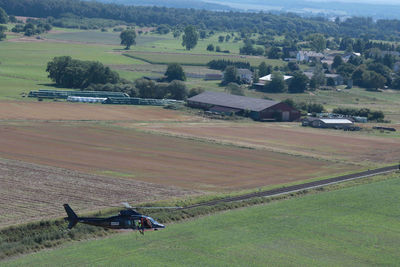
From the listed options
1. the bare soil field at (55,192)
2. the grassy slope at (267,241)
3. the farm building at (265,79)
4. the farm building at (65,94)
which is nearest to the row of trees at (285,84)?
the farm building at (265,79)

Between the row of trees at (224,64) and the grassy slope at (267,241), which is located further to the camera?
the row of trees at (224,64)

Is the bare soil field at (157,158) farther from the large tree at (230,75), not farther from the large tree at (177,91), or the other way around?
the large tree at (230,75)

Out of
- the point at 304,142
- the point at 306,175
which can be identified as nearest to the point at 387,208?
the point at 306,175

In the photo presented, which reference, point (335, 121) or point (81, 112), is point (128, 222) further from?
point (335, 121)

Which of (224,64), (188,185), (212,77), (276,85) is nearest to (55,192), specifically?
(188,185)

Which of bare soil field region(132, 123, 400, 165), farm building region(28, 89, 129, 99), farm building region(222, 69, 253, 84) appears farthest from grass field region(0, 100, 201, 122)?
farm building region(222, 69, 253, 84)

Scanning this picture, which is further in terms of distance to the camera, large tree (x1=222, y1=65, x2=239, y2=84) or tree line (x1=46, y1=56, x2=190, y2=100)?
large tree (x1=222, y1=65, x2=239, y2=84)

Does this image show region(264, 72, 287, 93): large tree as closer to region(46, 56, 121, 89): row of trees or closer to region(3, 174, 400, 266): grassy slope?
region(46, 56, 121, 89): row of trees
